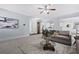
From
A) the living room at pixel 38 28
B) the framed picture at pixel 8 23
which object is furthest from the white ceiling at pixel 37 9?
the framed picture at pixel 8 23

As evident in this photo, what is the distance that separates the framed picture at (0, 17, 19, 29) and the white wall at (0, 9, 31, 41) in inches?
3.7

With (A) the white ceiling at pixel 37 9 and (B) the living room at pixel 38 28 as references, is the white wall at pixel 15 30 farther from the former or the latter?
(A) the white ceiling at pixel 37 9

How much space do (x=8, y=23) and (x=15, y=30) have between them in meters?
0.29

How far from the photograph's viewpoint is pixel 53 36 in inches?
87.3

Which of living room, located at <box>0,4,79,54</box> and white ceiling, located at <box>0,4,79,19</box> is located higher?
white ceiling, located at <box>0,4,79,19</box>

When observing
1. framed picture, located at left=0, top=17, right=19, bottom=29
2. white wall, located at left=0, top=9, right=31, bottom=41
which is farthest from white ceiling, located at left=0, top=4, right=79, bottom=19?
framed picture, located at left=0, top=17, right=19, bottom=29

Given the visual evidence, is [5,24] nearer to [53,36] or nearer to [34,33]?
[34,33]

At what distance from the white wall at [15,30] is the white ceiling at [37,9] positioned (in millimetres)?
121

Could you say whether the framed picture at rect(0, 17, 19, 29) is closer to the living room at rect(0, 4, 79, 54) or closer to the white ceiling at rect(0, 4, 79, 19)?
the living room at rect(0, 4, 79, 54)

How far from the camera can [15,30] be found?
88.2 inches

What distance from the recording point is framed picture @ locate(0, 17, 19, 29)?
6.80 feet
